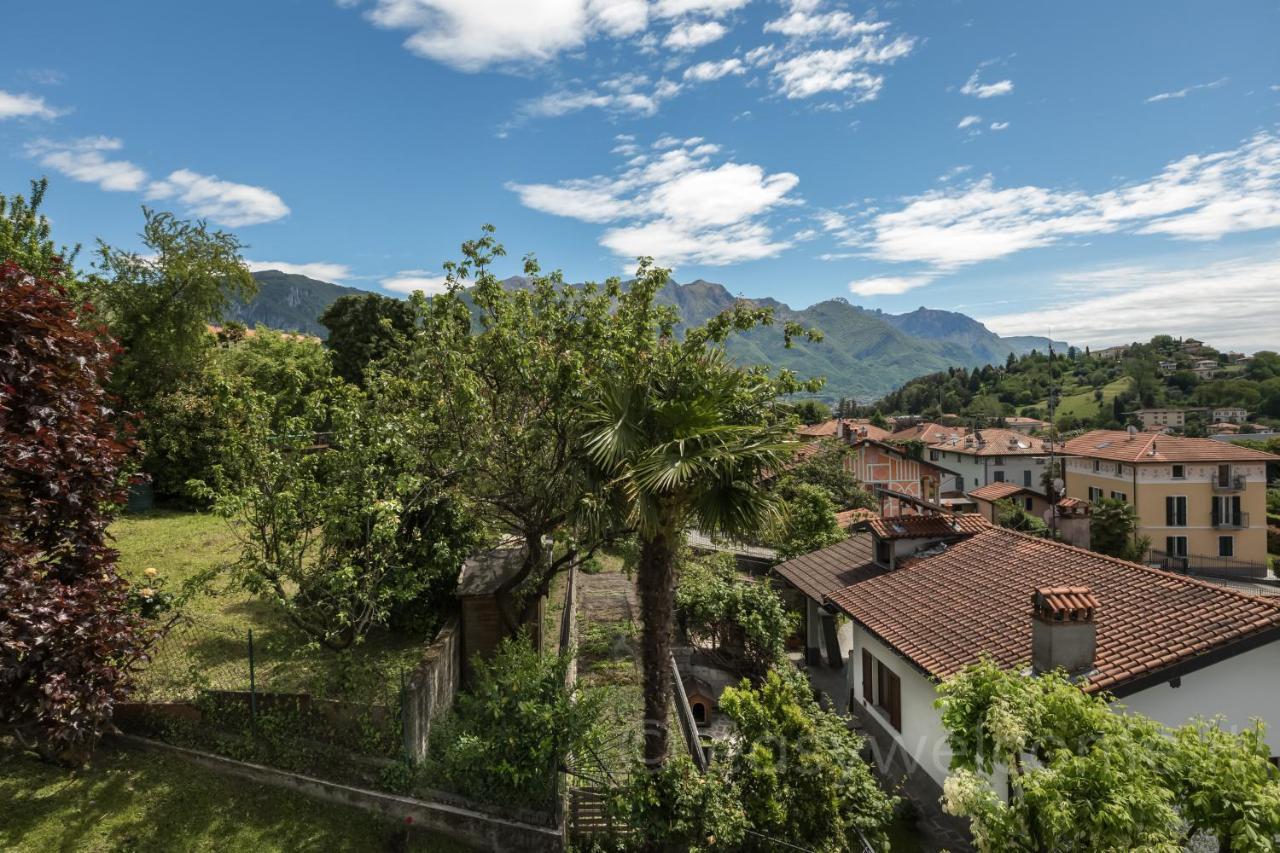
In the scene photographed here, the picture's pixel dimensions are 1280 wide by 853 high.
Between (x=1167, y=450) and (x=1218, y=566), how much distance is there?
8871mm

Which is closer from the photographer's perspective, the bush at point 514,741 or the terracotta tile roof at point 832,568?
the bush at point 514,741

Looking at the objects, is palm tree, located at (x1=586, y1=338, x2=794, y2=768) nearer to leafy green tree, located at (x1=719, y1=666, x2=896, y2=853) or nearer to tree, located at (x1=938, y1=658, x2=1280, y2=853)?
leafy green tree, located at (x1=719, y1=666, x2=896, y2=853)

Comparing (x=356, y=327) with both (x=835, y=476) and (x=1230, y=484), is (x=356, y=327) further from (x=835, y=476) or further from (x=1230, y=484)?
(x=1230, y=484)

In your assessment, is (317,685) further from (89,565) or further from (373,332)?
(373,332)

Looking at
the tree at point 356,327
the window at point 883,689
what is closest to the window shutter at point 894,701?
the window at point 883,689

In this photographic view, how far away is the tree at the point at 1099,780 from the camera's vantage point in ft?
17.8

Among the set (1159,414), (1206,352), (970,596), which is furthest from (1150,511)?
(1206,352)

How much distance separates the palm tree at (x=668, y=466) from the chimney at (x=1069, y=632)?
4.74 metres

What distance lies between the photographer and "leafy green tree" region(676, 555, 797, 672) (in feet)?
57.2

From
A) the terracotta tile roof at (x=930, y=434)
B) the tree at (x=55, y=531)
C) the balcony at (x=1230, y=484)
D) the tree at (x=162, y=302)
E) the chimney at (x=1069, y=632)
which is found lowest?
the balcony at (x=1230, y=484)

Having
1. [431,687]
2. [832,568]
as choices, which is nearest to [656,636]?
[431,687]

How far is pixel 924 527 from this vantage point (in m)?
17.4

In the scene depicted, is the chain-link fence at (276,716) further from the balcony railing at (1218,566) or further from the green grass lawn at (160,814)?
the balcony railing at (1218,566)

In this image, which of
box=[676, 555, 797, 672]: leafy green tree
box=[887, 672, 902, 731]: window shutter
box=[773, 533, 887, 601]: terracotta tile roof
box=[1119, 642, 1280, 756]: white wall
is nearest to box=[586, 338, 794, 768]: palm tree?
box=[887, 672, 902, 731]: window shutter
